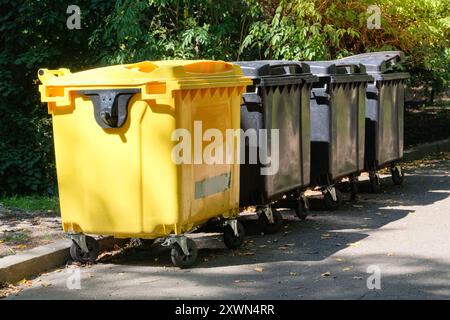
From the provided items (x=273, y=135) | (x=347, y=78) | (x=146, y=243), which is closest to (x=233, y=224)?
(x=146, y=243)

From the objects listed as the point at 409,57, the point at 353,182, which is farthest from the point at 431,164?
the point at 353,182

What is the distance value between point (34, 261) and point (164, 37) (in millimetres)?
6032

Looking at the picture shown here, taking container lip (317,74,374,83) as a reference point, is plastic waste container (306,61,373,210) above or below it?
below

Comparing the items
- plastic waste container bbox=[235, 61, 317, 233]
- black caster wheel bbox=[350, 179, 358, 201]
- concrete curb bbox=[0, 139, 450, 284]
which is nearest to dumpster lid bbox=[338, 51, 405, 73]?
black caster wheel bbox=[350, 179, 358, 201]

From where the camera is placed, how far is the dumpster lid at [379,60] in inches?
440

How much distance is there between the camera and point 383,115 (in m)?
11.2

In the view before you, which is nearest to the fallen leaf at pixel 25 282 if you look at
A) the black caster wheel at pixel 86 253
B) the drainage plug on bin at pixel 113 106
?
the black caster wheel at pixel 86 253

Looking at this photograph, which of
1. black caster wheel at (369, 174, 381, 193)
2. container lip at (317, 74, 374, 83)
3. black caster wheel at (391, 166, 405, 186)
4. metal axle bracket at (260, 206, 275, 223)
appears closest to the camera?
metal axle bracket at (260, 206, 275, 223)

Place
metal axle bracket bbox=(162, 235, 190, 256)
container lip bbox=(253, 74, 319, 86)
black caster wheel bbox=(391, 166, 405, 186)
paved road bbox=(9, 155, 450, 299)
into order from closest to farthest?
1. paved road bbox=(9, 155, 450, 299)
2. metal axle bracket bbox=(162, 235, 190, 256)
3. container lip bbox=(253, 74, 319, 86)
4. black caster wheel bbox=(391, 166, 405, 186)

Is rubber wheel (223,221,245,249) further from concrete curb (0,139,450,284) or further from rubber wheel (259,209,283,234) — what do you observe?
concrete curb (0,139,450,284)

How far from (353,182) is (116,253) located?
3.70 m

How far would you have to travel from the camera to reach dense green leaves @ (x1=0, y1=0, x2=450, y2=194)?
1230cm

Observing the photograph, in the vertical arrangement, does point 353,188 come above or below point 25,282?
below

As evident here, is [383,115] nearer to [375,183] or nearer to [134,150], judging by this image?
[375,183]
